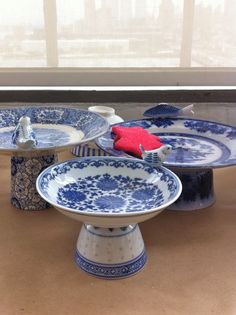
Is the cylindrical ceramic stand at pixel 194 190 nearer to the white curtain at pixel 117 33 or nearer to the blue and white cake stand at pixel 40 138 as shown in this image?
the blue and white cake stand at pixel 40 138

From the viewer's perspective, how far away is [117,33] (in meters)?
1.12

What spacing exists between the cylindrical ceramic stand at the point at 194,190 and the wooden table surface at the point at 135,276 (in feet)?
0.05

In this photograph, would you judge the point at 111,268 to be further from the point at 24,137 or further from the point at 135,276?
the point at 24,137

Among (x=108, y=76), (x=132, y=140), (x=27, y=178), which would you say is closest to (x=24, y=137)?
(x=27, y=178)

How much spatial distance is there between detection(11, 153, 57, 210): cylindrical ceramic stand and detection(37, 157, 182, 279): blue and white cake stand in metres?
0.08

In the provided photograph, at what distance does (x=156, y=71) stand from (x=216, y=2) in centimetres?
20

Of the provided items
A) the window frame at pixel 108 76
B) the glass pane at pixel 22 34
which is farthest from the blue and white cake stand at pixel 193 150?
Answer: the glass pane at pixel 22 34

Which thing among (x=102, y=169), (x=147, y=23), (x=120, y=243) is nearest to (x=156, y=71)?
(x=147, y=23)

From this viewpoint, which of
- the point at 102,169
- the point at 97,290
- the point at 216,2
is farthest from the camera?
the point at 216,2

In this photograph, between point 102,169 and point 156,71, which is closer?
point 102,169

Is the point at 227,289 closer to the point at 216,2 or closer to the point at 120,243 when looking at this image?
the point at 120,243

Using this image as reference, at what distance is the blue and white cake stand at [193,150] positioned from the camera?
75 cm

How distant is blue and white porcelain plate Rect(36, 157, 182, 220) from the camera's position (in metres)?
0.62

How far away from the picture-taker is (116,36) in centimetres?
112
